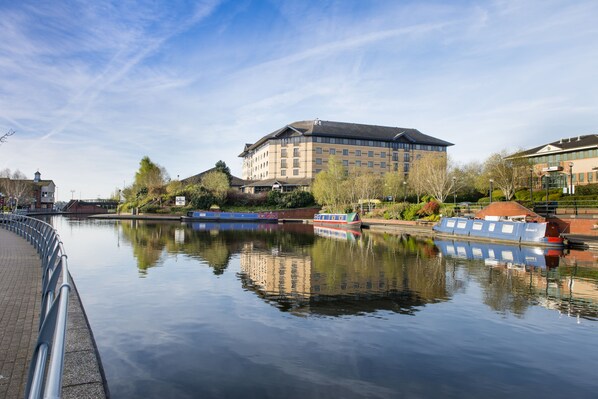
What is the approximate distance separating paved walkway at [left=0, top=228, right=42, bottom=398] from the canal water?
1.19 m

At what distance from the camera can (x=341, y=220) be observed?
52625mm

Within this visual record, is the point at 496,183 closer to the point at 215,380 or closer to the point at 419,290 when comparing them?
the point at 419,290

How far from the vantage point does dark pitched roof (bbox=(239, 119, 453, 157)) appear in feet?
266

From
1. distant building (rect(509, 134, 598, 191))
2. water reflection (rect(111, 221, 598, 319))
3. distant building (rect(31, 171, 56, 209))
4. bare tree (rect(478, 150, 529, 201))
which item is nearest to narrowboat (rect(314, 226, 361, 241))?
water reflection (rect(111, 221, 598, 319))

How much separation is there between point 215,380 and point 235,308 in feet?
13.5

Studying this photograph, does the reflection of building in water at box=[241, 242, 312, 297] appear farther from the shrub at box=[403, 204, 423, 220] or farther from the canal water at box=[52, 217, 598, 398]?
the shrub at box=[403, 204, 423, 220]

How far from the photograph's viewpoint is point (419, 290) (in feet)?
41.9

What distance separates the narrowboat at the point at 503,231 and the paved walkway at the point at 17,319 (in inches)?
1042

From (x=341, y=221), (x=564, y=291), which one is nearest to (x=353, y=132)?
(x=341, y=221)

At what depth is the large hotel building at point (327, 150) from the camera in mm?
80188

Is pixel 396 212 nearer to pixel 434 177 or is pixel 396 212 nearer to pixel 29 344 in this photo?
pixel 434 177

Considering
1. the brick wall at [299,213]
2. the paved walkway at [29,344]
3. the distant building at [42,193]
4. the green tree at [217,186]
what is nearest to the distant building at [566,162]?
the brick wall at [299,213]

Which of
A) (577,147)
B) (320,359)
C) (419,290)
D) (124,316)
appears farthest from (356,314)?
(577,147)

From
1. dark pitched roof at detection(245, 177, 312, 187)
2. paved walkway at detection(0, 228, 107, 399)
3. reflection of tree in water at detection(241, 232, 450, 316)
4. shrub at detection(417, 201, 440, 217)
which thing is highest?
dark pitched roof at detection(245, 177, 312, 187)
